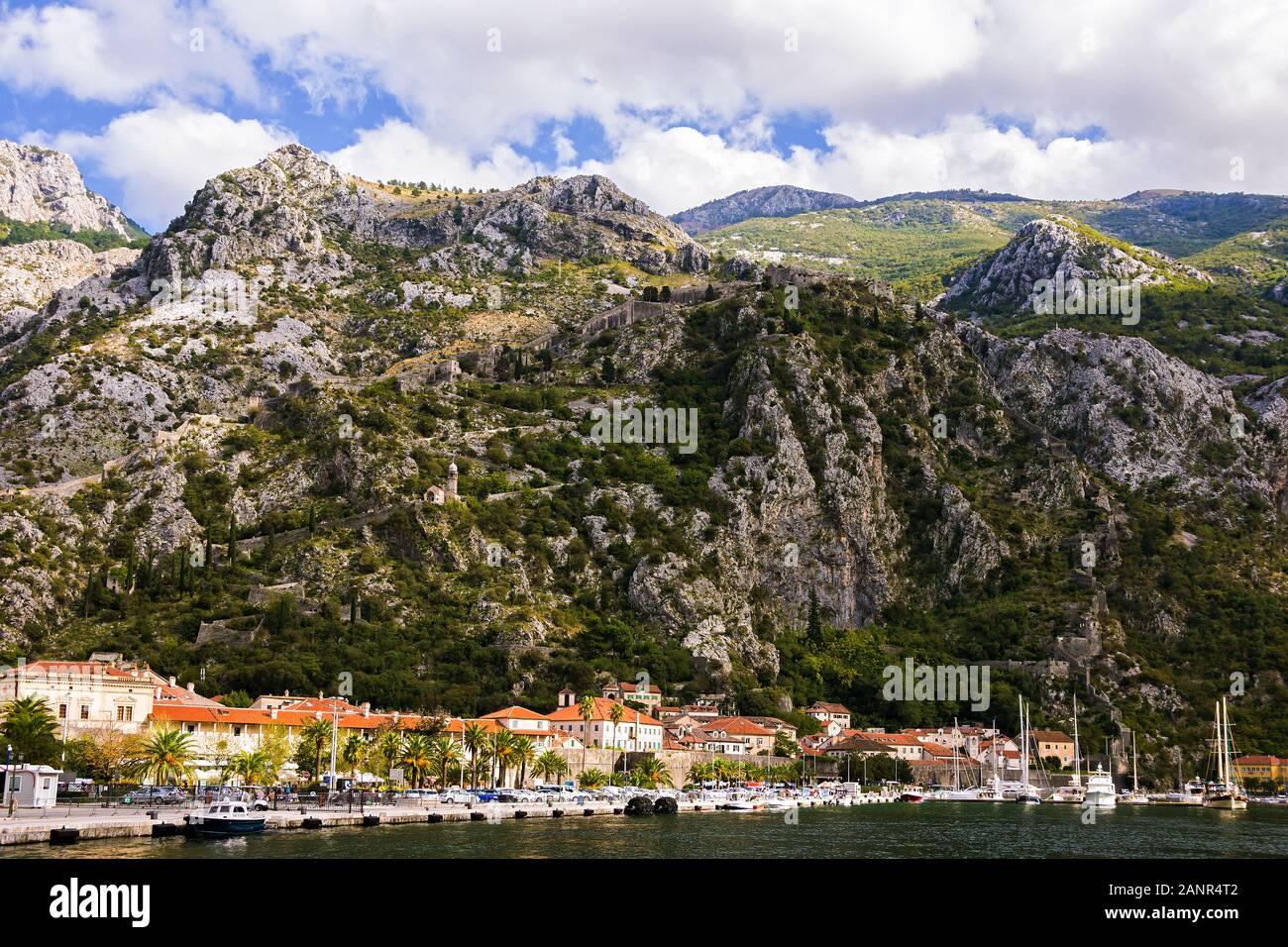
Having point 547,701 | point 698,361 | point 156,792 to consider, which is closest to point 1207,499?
point 698,361

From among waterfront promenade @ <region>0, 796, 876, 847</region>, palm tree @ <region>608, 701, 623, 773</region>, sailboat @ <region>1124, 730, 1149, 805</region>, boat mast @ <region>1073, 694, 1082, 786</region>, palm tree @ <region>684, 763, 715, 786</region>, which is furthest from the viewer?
sailboat @ <region>1124, 730, 1149, 805</region>

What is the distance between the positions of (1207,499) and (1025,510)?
28.2 meters

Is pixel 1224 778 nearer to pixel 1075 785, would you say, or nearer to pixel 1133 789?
pixel 1133 789

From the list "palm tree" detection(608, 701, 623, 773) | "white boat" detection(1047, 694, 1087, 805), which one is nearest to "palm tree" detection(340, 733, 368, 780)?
"palm tree" detection(608, 701, 623, 773)

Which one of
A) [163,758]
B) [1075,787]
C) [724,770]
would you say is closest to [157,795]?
[163,758]

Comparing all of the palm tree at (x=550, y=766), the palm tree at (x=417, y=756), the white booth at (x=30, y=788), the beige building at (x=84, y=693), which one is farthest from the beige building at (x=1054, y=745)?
the white booth at (x=30, y=788)

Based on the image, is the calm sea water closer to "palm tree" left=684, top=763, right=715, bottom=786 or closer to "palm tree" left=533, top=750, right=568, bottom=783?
"palm tree" left=533, top=750, right=568, bottom=783

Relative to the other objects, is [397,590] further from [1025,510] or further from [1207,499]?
[1207,499]

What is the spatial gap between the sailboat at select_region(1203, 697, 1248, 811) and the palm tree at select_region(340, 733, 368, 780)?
84.8m

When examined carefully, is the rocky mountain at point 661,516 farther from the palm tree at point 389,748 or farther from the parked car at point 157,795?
the parked car at point 157,795

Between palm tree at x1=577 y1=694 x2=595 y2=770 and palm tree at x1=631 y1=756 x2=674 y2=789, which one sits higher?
palm tree at x1=577 y1=694 x2=595 y2=770

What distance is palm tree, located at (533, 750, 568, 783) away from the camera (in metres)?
104

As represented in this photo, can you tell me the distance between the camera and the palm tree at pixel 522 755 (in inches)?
3949

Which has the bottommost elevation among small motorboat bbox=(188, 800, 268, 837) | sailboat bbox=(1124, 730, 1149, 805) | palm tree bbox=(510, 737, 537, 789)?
sailboat bbox=(1124, 730, 1149, 805)
